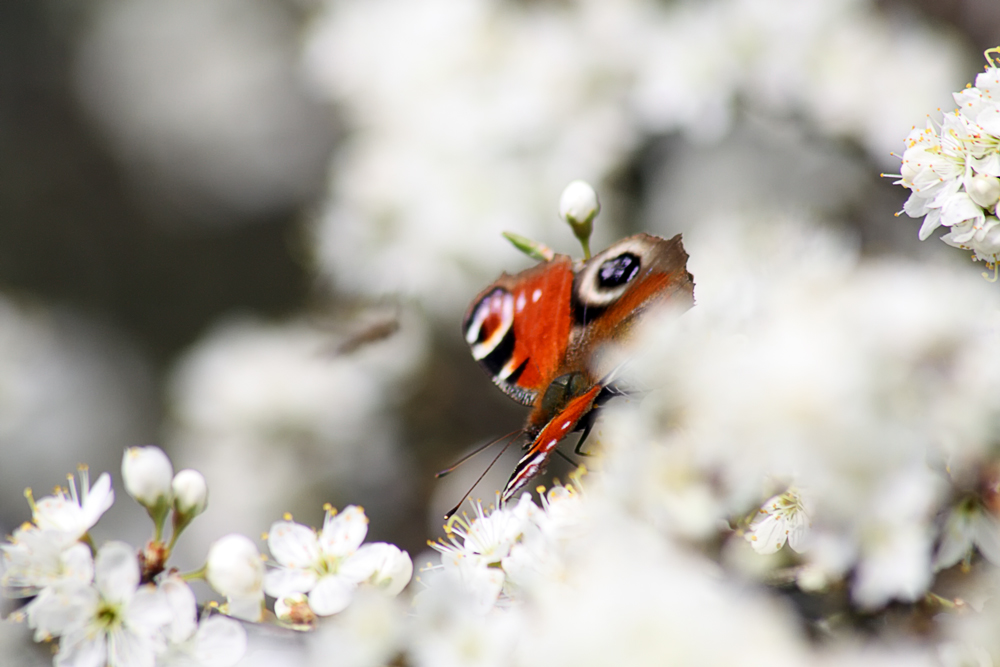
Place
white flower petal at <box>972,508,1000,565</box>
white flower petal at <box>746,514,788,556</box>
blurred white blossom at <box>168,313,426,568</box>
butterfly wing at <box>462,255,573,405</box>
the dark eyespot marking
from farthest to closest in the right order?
1. blurred white blossom at <box>168,313,426,568</box>
2. butterfly wing at <box>462,255,573,405</box>
3. the dark eyespot marking
4. white flower petal at <box>746,514,788,556</box>
5. white flower petal at <box>972,508,1000,565</box>

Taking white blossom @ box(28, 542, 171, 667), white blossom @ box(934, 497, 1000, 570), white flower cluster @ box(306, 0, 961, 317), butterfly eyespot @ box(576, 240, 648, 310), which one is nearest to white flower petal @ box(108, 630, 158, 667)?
white blossom @ box(28, 542, 171, 667)

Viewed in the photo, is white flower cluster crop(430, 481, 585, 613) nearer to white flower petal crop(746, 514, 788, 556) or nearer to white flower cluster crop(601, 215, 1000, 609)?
white flower cluster crop(601, 215, 1000, 609)

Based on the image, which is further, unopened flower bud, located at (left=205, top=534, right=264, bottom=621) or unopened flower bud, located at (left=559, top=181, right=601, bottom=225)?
unopened flower bud, located at (left=559, top=181, right=601, bottom=225)

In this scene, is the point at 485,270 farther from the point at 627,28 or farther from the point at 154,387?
the point at 154,387

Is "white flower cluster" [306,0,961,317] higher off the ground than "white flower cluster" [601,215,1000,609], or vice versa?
"white flower cluster" [306,0,961,317]

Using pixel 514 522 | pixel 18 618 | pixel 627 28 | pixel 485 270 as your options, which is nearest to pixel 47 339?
pixel 485 270
